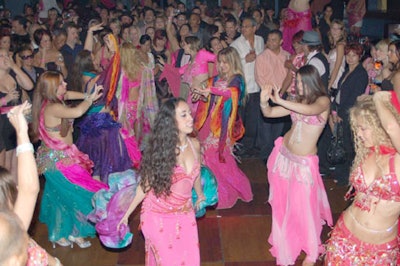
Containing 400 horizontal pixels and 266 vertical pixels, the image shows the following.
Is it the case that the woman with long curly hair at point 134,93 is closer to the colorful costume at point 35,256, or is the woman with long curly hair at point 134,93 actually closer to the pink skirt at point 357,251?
the pink skirt at point 357,251

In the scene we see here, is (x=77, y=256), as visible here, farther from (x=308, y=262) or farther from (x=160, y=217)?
(x=308, y=262)

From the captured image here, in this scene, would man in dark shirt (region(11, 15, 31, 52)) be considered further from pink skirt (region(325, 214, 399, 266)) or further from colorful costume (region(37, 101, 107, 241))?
pink skirt (region(325, 214, 399, 266))

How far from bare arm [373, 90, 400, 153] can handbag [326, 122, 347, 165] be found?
10.6 feet

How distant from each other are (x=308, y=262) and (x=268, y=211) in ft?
3.97

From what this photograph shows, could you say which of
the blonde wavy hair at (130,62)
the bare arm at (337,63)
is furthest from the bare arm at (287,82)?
the blonde wavy hair at (130,62)

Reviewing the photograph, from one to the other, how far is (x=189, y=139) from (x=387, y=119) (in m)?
1.32

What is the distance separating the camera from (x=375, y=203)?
3.24m

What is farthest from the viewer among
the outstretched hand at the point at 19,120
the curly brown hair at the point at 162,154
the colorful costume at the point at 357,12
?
the colorful costume at the point at 357,12

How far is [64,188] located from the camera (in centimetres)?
484

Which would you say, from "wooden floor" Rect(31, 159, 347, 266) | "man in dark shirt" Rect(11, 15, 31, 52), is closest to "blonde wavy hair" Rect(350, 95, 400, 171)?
"wooden floor" Rect(31, 159, 347, 266)

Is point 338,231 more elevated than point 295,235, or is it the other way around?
point 338,231

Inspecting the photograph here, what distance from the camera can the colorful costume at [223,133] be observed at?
550 cm

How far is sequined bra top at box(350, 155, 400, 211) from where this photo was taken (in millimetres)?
3146

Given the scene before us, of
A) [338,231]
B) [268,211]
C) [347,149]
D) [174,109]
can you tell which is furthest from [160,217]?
[347,149]
